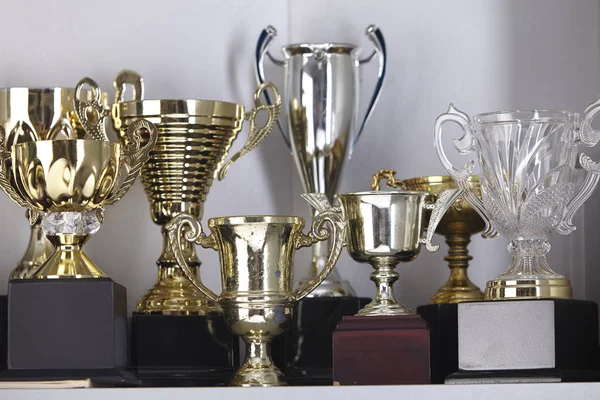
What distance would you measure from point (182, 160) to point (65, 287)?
225mm

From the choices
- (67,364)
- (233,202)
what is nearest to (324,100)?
(233,202)

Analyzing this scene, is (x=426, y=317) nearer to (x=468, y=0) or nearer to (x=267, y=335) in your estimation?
(x=267, y=335)

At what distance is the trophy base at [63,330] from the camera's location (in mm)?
1162

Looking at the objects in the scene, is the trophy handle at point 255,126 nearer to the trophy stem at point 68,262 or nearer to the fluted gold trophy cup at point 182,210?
the fluted gold trophy cup at point 182,210

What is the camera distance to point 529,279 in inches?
45.5

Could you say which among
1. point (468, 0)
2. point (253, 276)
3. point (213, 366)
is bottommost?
point (213, 366)

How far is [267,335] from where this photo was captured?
1.17 m

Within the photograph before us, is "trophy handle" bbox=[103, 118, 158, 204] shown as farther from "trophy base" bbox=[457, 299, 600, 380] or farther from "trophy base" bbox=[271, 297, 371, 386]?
"trophy base" bbox=[457, 299, 600, 380]

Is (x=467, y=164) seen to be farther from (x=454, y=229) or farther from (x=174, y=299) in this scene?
(x=174, y=299)

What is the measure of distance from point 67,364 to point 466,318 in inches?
15.7

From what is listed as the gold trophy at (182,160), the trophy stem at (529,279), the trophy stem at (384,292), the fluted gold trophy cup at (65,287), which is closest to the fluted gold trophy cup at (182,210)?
the gold trophy at (182,160)

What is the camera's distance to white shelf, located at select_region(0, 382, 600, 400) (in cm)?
108

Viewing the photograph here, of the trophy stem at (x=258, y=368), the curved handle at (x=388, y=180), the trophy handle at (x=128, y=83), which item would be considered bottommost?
the trophy stem at (x=258, y=368)

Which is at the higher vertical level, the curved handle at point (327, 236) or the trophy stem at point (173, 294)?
the curved handle at point (327, 236)
